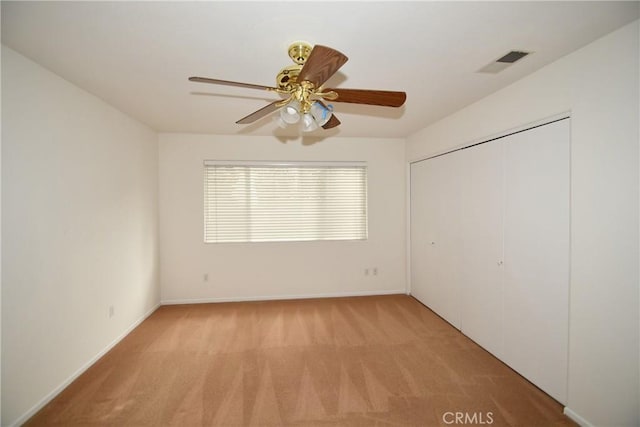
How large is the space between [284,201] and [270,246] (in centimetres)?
73

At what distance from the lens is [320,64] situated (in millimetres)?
1343

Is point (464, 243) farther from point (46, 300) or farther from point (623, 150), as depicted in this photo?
point (46, 300)

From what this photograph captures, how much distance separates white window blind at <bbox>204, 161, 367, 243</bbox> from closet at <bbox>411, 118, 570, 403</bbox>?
4.38 ft

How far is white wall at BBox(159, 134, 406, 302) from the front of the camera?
4.17 meters

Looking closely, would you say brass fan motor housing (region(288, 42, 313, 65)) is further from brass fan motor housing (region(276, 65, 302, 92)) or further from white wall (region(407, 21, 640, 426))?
white wall (region(407, 21, 640, 426))

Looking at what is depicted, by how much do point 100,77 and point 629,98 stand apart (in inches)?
145

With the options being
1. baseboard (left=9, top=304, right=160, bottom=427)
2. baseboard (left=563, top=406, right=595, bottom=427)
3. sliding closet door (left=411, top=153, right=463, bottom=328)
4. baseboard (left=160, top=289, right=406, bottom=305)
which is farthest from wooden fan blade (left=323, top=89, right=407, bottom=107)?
baseboard (left=160, top=289, right=406, bottom=305)

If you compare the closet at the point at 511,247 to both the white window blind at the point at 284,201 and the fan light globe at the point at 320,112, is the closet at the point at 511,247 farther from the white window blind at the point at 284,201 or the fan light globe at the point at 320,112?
the fan light globe at the point at 320,112

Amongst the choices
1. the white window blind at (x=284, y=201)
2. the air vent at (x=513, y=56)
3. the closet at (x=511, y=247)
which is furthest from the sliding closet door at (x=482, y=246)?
the white window blind at (x=284, y=201)

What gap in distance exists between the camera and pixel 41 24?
1609 mm

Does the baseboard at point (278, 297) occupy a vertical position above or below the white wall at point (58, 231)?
below

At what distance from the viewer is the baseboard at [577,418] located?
188 cm

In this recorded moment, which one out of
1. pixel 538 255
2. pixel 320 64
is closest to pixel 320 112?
pixel 320 64

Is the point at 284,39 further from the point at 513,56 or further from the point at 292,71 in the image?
the point at 513,56
